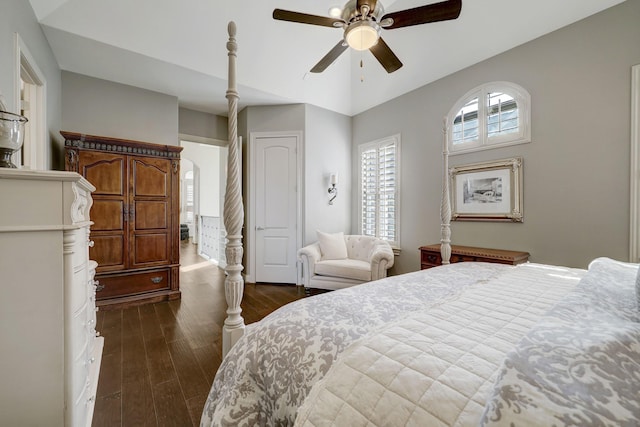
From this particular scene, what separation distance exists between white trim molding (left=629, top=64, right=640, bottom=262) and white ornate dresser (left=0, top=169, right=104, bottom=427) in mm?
3640

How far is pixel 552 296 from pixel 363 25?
6.67 ft

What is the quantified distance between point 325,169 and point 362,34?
2490 millimetres

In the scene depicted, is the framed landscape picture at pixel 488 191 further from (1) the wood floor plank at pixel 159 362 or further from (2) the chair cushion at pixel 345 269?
(1) the wood floor plank at pixel 159 362

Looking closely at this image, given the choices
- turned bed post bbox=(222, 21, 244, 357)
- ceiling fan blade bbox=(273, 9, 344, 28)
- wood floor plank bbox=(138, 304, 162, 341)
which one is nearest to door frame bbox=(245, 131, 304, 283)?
wood floor plank bbox=(138, 304, 162, 341)

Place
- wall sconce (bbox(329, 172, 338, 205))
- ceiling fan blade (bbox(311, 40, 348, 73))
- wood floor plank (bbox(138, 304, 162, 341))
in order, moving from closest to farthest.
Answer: ceiling fan blade (bbox(311, 40, 348, 73)) < wood floor plank (bbox(138, 304, 162, 341)) < wall sconce (bbox(329, 172, 338, 205))

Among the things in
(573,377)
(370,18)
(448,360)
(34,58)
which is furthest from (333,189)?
(573,377)

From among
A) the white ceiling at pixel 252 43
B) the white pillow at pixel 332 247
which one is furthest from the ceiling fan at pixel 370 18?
the white pillow at pixel 332 247

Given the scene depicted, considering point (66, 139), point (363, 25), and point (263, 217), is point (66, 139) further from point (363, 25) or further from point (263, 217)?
point (363, 25)

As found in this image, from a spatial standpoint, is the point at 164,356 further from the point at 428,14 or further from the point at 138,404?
the point at 428,14

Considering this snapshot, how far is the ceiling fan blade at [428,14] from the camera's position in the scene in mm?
1831

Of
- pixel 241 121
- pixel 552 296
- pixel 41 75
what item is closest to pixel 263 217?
pixel 241 121

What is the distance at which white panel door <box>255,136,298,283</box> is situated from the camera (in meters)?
4.21

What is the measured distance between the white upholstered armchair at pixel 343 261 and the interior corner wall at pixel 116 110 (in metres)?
2.56

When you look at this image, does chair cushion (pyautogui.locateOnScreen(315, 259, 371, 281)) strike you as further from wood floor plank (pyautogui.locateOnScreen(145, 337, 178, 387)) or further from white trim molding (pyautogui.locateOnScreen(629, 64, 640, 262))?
white trim molding (pyautogui.locateOnScreen(629, 64, 640, 262))
